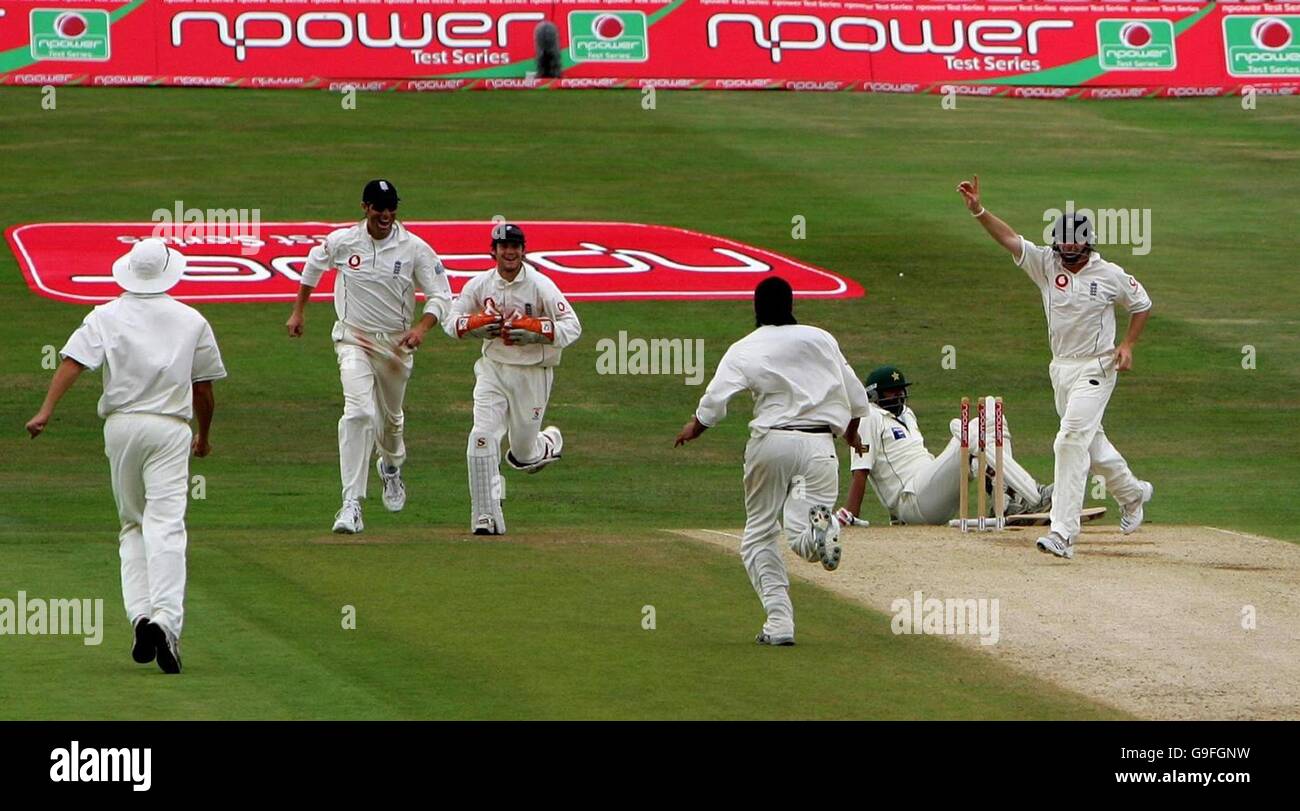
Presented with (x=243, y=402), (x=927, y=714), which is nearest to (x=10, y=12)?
(x=243, y=402)

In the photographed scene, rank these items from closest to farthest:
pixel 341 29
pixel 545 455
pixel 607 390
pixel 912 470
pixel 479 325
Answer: pixel 479 325 → pixel 545 455 → pixel 912 470 → pixel 607 390 → pixel 341 29

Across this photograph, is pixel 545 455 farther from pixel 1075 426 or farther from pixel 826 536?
pixel 826 536

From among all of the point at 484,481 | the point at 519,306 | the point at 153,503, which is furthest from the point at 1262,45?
the point at 153,503

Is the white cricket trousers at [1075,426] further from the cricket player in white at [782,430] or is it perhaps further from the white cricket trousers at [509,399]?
the white cricket trousers at [509,399]

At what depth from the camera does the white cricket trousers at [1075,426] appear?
529 inches

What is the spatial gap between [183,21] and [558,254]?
909cm

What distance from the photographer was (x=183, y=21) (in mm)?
29656

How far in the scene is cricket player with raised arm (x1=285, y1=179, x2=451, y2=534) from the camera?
14.3 meters

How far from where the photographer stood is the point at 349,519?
1409cm

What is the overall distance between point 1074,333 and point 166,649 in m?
6.41

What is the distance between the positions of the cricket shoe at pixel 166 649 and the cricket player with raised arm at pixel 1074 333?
19.1 ft

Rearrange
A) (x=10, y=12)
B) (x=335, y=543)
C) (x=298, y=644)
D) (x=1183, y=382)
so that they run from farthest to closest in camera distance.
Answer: (x=10, y=12), (x=1183, y=382), (x=335, y=543), (x=298, y=644)

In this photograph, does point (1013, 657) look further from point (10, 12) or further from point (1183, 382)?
point (10, 12)

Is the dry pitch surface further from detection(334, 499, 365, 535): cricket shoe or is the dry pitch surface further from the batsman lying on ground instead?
detection(334, 499, 365, 535): cricket shoe
